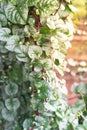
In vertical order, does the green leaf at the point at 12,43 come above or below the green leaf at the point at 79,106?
above

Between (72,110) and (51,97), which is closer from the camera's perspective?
(51,97)

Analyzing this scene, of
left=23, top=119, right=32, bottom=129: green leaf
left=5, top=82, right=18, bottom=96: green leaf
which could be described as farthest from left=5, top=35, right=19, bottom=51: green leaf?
left=23, top=119, right=32, bottom=129: green leaf

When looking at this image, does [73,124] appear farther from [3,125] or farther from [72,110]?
[3,125]

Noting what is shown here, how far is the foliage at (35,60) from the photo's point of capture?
4.55ft

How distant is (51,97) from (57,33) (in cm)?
24

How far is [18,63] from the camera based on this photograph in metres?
1.47

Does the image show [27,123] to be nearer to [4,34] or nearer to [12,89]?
[12,89]

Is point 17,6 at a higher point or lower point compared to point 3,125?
higher

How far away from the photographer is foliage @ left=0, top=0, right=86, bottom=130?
1.39 m

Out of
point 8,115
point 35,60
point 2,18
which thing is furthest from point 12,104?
point 2,18

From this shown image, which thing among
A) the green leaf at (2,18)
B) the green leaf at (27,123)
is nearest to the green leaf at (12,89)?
the green leaf at (27,123)

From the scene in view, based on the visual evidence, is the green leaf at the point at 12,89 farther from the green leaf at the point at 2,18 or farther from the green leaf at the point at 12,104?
the green leaf at the point at 2,18

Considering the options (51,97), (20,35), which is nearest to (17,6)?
(20,35)

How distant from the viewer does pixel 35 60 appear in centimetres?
141
